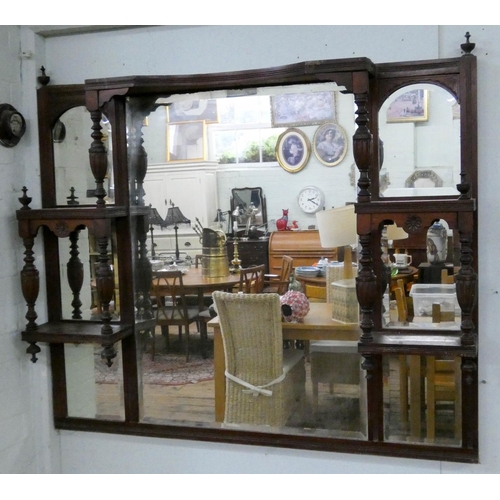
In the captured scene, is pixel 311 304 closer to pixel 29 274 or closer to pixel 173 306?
pixel 173 306

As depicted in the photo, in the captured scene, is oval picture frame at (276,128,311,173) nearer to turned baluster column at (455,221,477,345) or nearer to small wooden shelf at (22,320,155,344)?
turned baluster column at (455,221,477,345)

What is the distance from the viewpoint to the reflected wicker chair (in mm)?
2205

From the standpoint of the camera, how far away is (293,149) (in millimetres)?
2145

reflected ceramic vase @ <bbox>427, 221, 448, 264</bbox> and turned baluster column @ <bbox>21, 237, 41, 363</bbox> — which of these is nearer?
reflected ceramic vase @ <bbox>427, 221, 448, 264</bbox>

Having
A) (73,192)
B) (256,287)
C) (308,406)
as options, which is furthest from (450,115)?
(73,192)

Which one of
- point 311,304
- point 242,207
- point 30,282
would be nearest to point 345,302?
point 311,304

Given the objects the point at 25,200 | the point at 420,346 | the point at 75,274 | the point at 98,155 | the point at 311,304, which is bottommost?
the point at 420,346

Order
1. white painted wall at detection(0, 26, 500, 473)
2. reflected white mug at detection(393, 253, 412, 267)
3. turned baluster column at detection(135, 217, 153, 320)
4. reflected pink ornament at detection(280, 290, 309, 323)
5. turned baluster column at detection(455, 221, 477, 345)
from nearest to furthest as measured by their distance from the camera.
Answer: turned baluster column at detection(455, 221, 477, 345)
white painted wall at detection(0, 26, 500, 473)
reflected white mug at detection(393, 253, 412, 267)
reflected pink ornament at detection(280, 290, 309, 323)
turned baluster column at detection(135, 217, 153, 320)

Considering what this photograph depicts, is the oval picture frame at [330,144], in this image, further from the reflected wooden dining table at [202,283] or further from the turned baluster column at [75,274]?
the turned baluster column at [75,274]

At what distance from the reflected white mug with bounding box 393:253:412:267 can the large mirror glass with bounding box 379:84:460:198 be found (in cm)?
19

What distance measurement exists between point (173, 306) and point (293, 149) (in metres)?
0.68

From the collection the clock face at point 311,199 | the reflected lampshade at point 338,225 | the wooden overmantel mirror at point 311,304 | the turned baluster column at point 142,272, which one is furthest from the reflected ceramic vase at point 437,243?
the turned baluster column at point 142,272

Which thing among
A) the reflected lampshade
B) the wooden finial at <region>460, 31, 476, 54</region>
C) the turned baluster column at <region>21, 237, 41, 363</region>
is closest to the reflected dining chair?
the turned baluster column at <region>21, 237, 41, 363</region>
